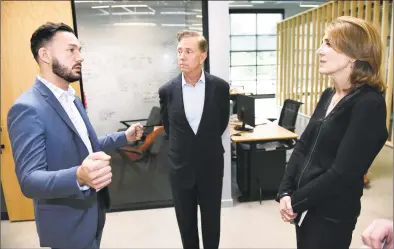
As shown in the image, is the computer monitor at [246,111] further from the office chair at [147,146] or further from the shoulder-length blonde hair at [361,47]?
the shoulder-length blonde hair at [361,47]

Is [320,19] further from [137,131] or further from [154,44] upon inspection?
[137,131]

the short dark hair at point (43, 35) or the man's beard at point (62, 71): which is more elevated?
the short dark hair at point (43, 35)

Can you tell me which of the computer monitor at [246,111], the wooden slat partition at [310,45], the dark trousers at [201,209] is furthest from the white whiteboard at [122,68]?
the wooden slat partition at [310,45]

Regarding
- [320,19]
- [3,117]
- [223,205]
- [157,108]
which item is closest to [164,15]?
[157,108]

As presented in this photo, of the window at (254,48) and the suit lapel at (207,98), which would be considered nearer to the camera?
the suit lapel at (207,98)

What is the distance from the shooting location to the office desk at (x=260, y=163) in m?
3.72

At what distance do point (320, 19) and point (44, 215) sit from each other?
26.0ft

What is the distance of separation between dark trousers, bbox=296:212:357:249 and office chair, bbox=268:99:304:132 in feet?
10.7

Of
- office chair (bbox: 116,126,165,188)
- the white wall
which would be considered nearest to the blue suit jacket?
the white wall

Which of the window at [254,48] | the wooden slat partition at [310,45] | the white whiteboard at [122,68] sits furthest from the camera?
the window at [254,48]

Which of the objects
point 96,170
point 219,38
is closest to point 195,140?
point 96,170

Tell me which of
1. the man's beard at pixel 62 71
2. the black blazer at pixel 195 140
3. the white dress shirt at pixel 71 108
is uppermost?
the man's beard at pixel 62 71

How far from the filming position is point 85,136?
1620mm

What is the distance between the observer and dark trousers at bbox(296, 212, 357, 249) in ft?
4.73
